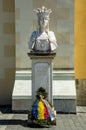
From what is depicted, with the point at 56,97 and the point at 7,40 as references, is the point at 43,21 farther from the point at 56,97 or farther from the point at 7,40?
the point at 7,40

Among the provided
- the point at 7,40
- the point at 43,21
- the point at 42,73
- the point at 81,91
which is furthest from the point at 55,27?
the point at 42,73

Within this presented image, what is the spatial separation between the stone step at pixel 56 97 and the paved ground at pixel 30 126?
1.03 feet

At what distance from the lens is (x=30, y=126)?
9.03 metres

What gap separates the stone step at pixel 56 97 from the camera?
11.0 meters

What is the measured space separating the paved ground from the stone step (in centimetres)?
31

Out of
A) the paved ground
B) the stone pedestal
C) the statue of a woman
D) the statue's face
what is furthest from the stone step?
the statue's face

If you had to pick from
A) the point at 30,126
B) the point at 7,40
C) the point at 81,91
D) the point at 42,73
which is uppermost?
the point at 7,40

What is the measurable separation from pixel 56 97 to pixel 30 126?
7.09 ft

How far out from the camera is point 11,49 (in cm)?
1238

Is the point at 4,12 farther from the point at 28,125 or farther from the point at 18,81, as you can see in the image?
the point at 28,125

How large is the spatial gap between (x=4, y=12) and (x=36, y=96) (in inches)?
164

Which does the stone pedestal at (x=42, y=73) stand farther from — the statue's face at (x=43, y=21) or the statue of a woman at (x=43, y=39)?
the statue's face at (x=43, y=21)

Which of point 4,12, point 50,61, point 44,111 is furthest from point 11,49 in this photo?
point 44,111

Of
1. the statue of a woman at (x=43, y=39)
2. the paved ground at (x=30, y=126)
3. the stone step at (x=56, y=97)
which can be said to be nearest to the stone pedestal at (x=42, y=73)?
the statue of a woman at (x=43, y=39)
